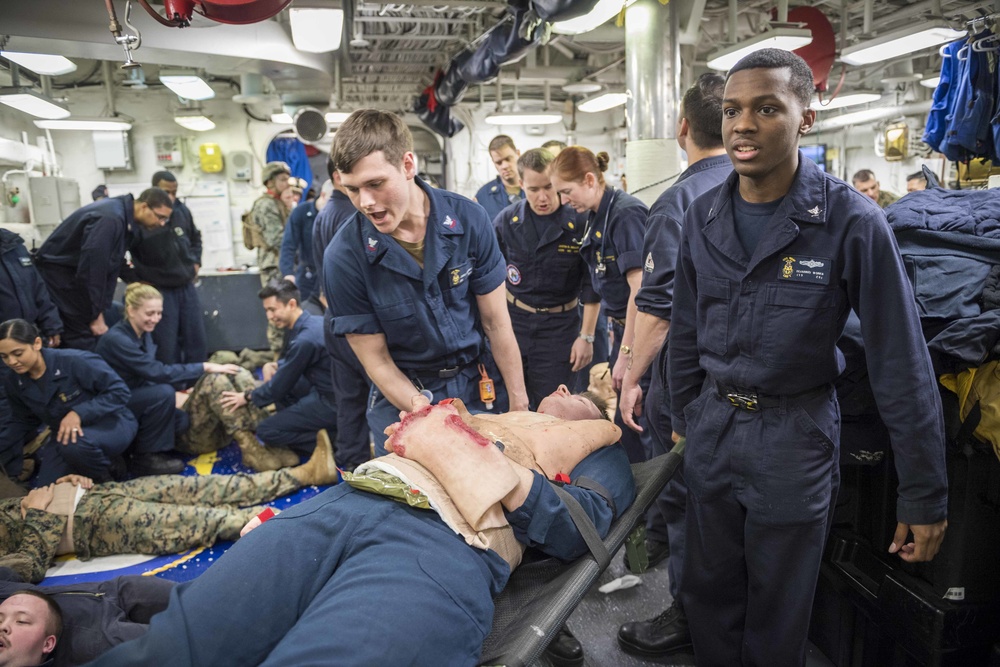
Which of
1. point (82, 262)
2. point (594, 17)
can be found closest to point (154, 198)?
point (82, 262)

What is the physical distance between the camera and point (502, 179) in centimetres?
573

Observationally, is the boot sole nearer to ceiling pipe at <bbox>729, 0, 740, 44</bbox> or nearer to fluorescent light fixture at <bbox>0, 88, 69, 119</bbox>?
fluorescent light fixture at <bbox>0, 88, 69, 119</bbox>

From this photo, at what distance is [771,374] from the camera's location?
1759 millimetres

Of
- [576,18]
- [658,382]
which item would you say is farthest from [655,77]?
[658,382]

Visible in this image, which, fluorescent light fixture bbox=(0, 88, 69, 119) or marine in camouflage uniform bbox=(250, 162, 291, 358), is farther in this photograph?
marine in camouflage uniform bbox=(250, 162, 291, 358)

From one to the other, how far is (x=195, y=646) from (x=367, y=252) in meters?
1.32

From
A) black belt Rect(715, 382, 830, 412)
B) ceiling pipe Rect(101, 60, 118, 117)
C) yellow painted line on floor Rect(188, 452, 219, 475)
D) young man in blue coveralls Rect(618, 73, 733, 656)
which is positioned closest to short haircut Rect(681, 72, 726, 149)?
young man in blue coveralls Rect(618, 73, 733, 656)

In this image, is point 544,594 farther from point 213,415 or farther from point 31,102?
point 31,102

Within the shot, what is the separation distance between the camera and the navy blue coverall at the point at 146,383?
4.44 metres

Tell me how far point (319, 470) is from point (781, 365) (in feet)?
9.84

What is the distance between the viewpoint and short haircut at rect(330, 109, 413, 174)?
2.03 m

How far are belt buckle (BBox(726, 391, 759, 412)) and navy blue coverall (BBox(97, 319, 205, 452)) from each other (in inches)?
154

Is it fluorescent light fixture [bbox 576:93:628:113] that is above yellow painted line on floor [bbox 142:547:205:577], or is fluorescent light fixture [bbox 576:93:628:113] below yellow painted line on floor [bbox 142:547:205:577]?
above

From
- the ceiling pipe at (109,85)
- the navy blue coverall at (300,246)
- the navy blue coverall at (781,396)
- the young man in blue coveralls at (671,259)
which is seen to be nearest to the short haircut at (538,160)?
the young man in blue coveralls at (671,259)
